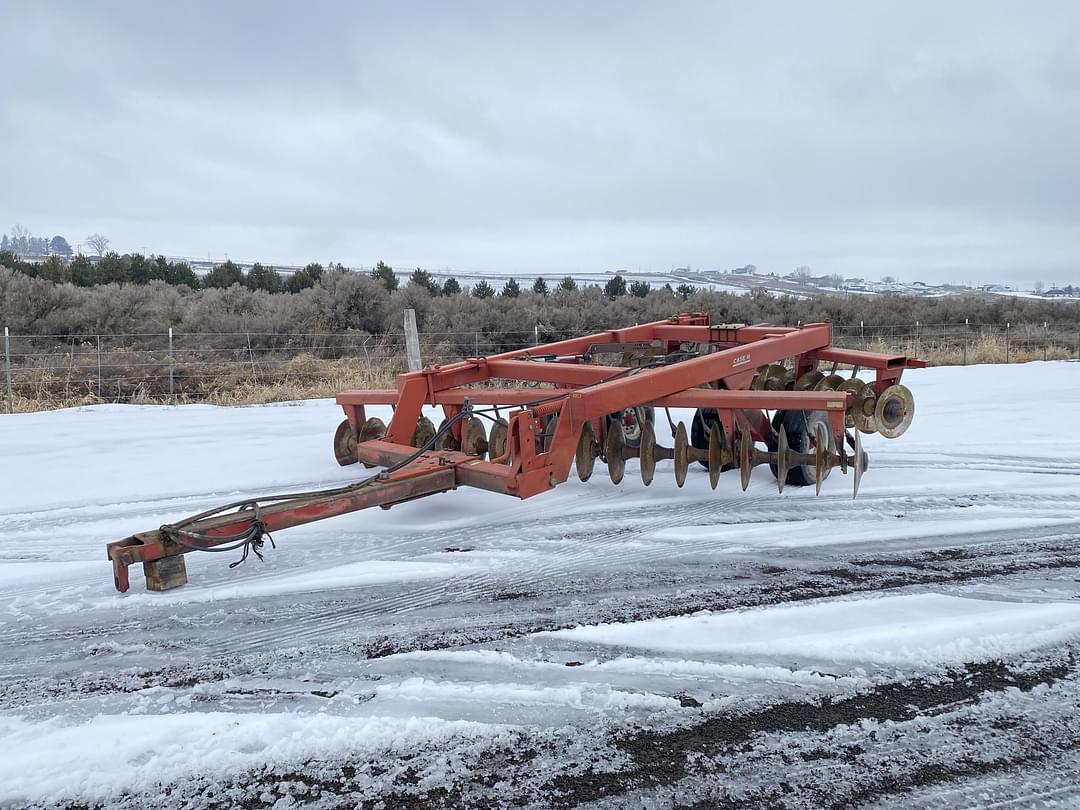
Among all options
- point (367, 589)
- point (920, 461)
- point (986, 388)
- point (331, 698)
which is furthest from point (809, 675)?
point (986, 388)

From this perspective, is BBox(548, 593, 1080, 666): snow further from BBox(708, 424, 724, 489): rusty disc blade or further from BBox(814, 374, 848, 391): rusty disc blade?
BBox(814, 374, 848, 391): rusty disc blade

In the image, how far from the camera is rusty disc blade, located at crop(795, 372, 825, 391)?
259 inches

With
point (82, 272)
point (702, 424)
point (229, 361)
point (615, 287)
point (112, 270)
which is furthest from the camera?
point (615, 287)

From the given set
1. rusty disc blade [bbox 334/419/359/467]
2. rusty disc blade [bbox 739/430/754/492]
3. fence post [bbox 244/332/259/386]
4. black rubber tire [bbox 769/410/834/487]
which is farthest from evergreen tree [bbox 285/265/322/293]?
rusty disc blade [bbox 739/430/754/492]

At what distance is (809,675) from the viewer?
276cm

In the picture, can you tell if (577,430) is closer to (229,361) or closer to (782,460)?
(782,460)

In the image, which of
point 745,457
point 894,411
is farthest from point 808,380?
point 745,457

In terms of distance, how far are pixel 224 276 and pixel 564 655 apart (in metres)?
27.3

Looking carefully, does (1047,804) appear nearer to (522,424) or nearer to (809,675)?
(809,675)

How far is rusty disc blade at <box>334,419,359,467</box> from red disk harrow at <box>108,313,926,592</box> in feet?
0.04

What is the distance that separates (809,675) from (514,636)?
1.10 metres

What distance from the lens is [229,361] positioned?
1460 centimetres

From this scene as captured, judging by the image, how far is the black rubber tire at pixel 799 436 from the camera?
219 inches

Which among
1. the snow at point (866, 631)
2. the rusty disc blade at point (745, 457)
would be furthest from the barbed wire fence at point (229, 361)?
the snow at point (866, 631)
